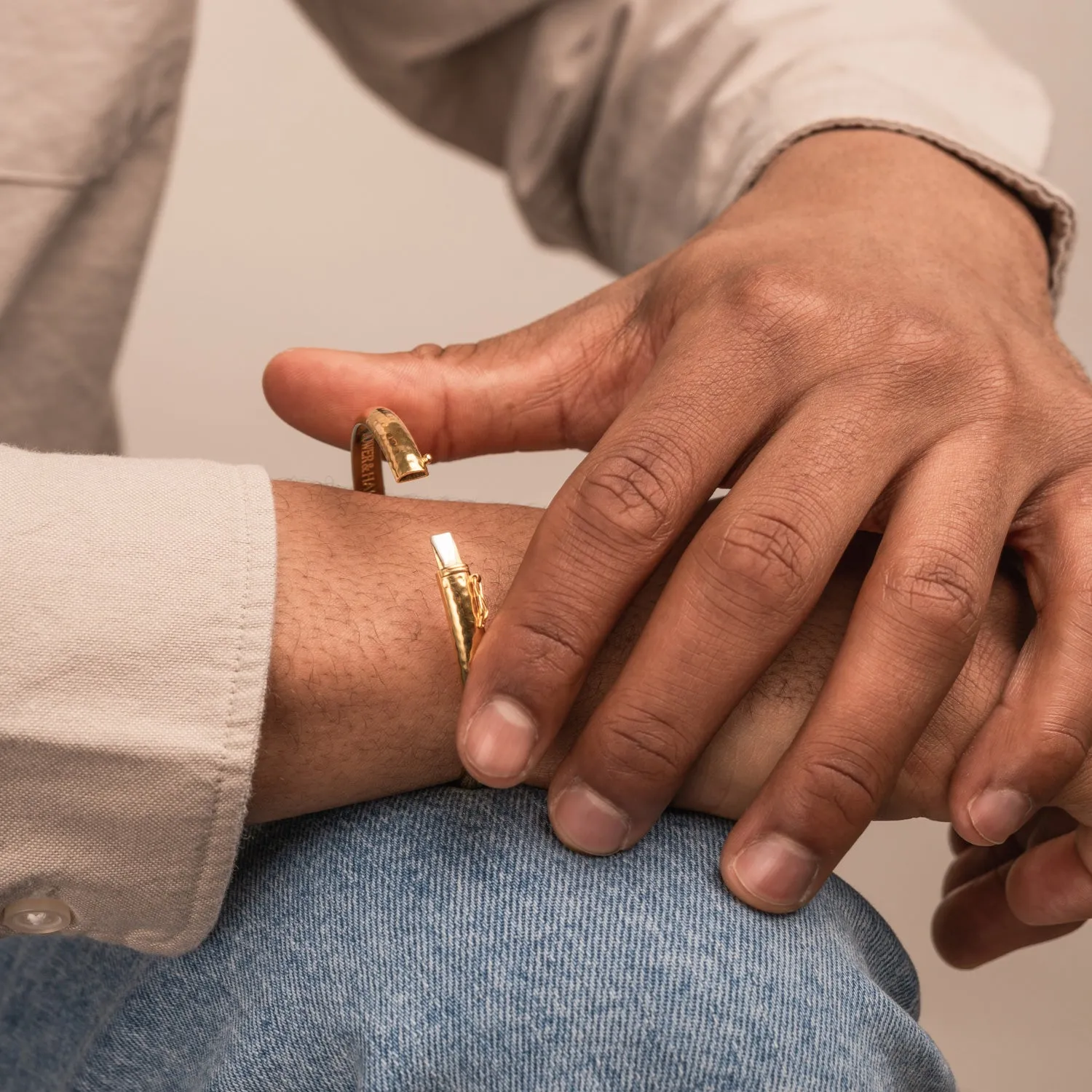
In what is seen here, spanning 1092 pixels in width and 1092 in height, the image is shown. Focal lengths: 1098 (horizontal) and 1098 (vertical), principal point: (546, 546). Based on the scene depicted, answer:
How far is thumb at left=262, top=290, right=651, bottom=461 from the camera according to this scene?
1.98 ft

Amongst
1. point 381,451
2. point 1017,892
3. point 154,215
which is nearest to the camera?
point 381,451

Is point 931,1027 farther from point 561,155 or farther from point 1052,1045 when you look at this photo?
point 561,155

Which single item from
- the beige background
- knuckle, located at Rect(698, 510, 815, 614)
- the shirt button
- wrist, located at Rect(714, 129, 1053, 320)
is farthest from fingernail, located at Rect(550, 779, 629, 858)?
the beige background

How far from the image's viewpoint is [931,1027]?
50.9 inches

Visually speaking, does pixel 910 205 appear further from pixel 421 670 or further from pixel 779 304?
pixel 421 670

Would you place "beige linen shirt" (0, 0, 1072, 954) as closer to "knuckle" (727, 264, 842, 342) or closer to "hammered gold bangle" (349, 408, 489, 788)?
"hammered gold bangle" (349, 408, 489, 788)

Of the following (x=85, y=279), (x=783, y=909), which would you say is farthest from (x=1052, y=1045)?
(x=85, y=279)

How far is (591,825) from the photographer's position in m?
0.47

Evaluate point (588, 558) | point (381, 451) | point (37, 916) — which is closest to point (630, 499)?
point (588, 558)

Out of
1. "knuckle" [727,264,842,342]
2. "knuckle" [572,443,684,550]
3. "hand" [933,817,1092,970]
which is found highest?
"knuckle" [727,264,842,342]

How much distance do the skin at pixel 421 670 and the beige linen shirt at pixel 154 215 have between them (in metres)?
0.04

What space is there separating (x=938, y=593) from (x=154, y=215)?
74cm

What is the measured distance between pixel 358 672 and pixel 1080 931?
114 centimetres

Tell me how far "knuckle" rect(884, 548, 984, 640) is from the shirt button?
15.1 inches
